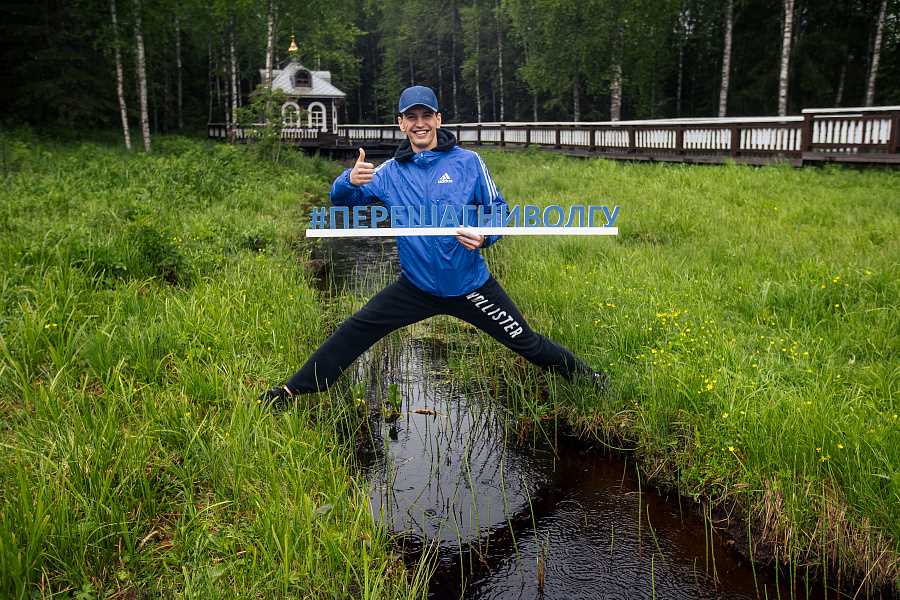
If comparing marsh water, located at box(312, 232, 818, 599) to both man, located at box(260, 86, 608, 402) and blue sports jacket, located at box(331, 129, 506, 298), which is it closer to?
man, located at box(260, 86, 608, 402)

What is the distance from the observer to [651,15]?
1225 inches

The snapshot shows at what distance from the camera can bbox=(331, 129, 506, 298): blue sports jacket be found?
12.6 ft

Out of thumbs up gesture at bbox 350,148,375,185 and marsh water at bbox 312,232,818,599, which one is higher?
thumbs up gesture at bbox 350,148,375,185

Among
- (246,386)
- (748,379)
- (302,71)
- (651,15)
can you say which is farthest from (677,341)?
(302,71)

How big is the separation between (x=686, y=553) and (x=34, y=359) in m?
3.95

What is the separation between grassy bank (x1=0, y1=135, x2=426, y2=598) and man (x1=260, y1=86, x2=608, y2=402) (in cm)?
51

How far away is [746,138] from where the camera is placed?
625 inches

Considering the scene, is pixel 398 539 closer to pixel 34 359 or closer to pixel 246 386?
pixel 246 386

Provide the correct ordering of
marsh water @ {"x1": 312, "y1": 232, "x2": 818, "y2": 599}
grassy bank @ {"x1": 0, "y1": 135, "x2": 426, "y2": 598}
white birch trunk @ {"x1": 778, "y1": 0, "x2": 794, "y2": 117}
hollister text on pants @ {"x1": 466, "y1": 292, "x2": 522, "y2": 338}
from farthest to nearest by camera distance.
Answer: white birch trunk @ {"x1": 778, "y1": 0, "x2": 794, "y2": 117}
hollister text on pants @ {"x1": 466, "y1": 292, "x2": 522, "y2": 338}
marsh water @ {"x1": 312, "y1": 232, "x2": 818, "y2": 599}
grassy bank @ {"x1": 0, "y1": 135, "x2": 426, "y2": 598}

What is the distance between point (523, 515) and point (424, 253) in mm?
1541

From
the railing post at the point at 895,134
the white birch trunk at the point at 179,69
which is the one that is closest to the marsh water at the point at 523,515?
the railing post at the point at 895,134

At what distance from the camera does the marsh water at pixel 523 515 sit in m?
3.21

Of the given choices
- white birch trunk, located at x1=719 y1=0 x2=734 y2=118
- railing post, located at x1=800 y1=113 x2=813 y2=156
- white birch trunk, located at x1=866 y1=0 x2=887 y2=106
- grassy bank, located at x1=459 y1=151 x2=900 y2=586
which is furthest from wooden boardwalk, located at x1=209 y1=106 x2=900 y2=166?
white birch trunk, located at x1=866 y1=0 x2=887 y2=106

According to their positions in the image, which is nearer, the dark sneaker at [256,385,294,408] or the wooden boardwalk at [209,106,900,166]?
the dark sneaker at [256,385,294,408]
